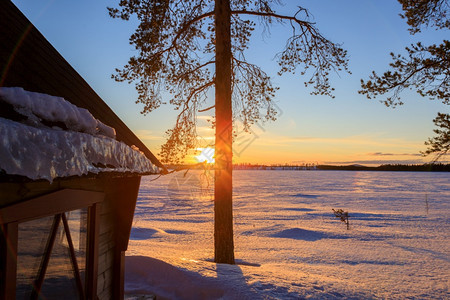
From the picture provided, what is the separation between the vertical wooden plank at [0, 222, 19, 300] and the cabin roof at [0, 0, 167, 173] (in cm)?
110

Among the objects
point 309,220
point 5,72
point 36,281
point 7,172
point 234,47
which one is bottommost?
point 309,220

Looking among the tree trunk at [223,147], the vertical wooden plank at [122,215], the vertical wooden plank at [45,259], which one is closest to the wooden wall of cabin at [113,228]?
the vertical wooden plank at [122,215]

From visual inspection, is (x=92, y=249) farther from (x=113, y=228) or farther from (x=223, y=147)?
(x=223, y=147)

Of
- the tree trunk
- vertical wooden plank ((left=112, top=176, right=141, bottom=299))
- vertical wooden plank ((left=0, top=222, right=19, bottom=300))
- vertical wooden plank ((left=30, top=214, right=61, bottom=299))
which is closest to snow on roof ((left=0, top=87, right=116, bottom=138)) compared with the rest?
vertical wooden plank ((left=0, top=222, right=19, bottom=300))

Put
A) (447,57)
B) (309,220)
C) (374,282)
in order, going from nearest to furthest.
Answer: (447,57) → (374,282) → (309,220)

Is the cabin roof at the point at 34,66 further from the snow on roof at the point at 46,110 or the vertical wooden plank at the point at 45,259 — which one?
the vertical wooden plank at the point at 45,259

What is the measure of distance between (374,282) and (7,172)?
32.0 feet

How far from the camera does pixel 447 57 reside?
7449 mm

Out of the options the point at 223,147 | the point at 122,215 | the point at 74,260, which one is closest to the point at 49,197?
the point at 74,260

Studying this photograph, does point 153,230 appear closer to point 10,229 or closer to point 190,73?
point 190,73

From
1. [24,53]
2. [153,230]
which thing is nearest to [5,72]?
[24,53]

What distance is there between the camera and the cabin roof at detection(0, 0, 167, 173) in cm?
268

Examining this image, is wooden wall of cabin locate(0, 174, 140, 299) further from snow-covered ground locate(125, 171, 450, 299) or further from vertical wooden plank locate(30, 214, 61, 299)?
snow-covered ground locate(125, 171, 450, 299)

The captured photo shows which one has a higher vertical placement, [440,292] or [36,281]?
[36,281]
